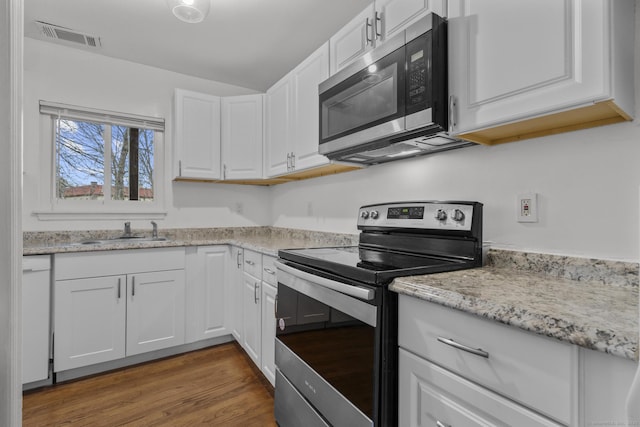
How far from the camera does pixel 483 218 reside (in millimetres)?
1455

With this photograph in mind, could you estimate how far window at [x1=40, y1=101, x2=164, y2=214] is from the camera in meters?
2.65

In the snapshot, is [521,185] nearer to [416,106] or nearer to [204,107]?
[416,106]

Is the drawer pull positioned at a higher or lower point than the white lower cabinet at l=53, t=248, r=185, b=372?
higher

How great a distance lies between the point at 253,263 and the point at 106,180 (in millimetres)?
1643

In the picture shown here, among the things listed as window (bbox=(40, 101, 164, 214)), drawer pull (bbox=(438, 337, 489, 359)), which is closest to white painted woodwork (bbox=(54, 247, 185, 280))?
window (bbox=(40, 101, 164, 214))

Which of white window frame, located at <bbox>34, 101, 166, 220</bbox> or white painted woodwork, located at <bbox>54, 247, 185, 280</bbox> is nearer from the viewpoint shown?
white painted woodwork, located at <bbox>54, 247, 185, 280</bbox>

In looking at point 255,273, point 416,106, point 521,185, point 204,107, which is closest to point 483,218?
point 521,185

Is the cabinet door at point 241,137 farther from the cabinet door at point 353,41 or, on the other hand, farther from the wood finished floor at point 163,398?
the wood finished floor at point 163,398

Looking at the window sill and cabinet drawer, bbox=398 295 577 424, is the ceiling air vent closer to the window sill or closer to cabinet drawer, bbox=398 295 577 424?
the window sill

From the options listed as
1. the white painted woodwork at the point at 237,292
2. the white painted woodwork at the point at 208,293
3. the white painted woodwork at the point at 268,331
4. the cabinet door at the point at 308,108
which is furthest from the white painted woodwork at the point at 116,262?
the cabinet door at the point at 308,108

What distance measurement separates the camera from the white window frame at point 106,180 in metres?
2.58

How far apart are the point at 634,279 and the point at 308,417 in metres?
1.28

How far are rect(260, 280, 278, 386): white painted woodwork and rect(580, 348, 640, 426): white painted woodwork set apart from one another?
146 centimetres

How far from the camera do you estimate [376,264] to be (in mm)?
1316
